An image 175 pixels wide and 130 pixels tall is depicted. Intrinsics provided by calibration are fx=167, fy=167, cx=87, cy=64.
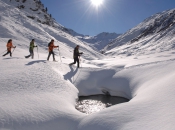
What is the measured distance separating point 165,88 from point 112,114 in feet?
11.6

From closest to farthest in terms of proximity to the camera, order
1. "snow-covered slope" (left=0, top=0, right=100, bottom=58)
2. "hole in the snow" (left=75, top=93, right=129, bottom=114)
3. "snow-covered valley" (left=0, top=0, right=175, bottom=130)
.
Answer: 1. "snow-covered valley" (left=0, top=0, right=175, bottom=130)
2. "hole in the snow" (left=75, top=93, right=129, bottom=114)
3. "snow-covered slope" (left=0, top=0, right=100, bottom=58)

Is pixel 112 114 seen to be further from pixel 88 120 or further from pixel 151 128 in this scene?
pixel 151 128

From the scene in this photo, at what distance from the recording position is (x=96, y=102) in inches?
493

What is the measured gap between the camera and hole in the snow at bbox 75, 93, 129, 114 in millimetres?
10884

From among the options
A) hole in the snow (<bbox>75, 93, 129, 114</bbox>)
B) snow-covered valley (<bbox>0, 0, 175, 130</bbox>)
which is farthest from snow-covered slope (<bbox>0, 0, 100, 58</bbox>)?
hole in the snow (<bbox>75, 93, 129, 114</bbox>)

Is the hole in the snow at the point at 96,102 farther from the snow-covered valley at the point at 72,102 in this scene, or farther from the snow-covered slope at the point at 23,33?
the snow-covered slope at the point at 23,33

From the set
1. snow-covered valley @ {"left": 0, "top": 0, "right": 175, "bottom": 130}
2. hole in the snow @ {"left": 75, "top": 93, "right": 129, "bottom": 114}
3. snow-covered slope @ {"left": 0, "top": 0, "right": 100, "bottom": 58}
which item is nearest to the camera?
snow-covered valley @ {"left": 0, "top": 0, "right": 175, "bottom": 130}

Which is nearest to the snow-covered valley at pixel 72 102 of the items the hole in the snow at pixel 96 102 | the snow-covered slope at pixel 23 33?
the hole in the snow at pixel 96 102

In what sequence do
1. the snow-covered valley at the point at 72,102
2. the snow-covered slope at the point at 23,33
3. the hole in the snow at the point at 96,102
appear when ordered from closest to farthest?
the snow-covered valley at the point at 72,102
the hole in the snow at the point at 96,102
the snow-covered slope at the point at 23,33

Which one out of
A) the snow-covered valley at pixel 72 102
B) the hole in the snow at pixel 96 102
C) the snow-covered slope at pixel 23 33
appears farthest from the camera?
the snow-covered slope at pixel 23 33

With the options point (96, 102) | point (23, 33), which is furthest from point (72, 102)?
point (23, 33)

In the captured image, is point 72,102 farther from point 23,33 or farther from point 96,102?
point 23,33

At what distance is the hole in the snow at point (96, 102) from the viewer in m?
10.9

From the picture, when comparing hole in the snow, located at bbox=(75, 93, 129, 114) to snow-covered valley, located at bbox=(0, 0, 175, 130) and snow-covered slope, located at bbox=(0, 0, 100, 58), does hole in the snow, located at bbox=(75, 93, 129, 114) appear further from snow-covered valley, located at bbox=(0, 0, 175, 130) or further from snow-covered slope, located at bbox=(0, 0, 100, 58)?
snow-covered slope, located at bbox=(0, 0, 100, 58)
